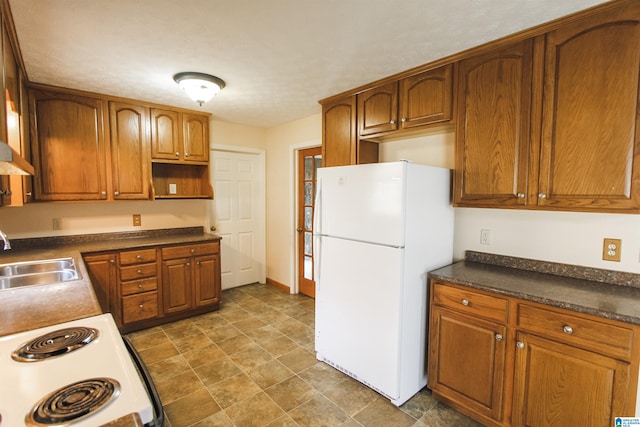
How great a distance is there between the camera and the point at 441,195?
2250 mm

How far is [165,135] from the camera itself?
3.47 metres

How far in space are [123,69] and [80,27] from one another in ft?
2.03

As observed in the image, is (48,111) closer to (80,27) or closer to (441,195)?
(80,27)

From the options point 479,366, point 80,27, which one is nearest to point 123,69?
point 80,27

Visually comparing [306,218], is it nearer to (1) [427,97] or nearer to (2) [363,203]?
(2) [363,203]

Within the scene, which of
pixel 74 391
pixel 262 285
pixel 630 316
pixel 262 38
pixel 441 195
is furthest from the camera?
pixel 262 285

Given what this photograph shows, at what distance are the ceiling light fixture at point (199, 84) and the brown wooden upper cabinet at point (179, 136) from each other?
39.8 inches

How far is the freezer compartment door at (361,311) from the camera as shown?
6.72 feet

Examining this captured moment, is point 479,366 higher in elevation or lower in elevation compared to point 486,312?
lower

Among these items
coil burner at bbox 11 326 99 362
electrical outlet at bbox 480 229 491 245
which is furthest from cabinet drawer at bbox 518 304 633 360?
coil burner at bbox 11 326 99 362

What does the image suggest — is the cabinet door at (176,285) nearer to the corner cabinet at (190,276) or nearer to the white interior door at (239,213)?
the corner cabinet at (190,276)

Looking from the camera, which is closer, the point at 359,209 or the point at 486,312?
the point at 486,312

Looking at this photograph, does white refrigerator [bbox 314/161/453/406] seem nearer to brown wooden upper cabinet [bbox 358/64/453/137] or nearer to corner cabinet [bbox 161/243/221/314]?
brown wooden upper cabinet [bbox 358/64/453/137]

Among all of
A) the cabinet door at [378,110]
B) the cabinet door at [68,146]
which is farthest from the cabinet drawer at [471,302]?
the cabinet door at [68,146]
